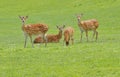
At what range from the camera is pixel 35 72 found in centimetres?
1309

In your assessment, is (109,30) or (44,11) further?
(44,11)

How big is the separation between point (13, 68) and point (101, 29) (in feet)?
64.9

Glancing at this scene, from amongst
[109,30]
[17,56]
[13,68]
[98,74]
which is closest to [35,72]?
[13,68]

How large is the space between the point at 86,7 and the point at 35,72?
3304 centimetres

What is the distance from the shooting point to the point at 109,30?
1259 inches

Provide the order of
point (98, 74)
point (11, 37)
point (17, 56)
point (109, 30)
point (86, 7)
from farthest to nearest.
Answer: point (86, 7)
point (109, 30)
point (11, 37)
point (17, 56)
point (98, 74)

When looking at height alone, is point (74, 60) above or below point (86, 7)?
below

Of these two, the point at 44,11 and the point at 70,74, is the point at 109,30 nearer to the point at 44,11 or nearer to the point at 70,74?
the point at 44,11

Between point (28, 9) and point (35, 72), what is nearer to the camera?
point (35, 72)

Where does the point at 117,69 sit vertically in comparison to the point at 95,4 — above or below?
below

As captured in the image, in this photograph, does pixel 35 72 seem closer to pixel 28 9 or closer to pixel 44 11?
pixel 44 11

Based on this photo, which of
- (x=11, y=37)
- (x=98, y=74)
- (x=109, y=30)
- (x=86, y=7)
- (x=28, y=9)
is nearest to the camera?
(x=98, y=74)

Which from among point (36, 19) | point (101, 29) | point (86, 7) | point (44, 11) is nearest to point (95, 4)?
point (86, 7)

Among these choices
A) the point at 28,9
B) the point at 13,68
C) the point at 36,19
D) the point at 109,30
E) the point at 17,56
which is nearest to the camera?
the point at 13,68
